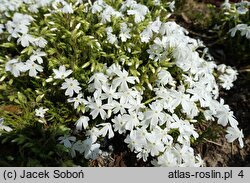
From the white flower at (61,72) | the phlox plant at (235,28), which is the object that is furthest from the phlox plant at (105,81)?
the phlox plant at (235,28)

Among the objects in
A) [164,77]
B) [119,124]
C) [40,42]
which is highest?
[40,42]

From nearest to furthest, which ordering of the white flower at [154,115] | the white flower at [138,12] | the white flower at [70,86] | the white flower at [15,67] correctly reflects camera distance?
the white flower at [154,115] → the white flower at [70,86] → the white flower at [15,67] → the white flower at [138,12]

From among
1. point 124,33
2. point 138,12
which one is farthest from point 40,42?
point 138,12

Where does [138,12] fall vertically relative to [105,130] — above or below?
above

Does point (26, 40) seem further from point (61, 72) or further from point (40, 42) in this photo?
point (61, 72)

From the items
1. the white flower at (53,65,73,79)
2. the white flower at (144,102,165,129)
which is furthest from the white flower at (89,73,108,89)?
the white flower at (144,102,165,129)

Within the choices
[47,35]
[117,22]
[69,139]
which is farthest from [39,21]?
[69,139]

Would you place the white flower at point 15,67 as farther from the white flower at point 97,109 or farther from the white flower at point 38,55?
the white flower at point 97,109
